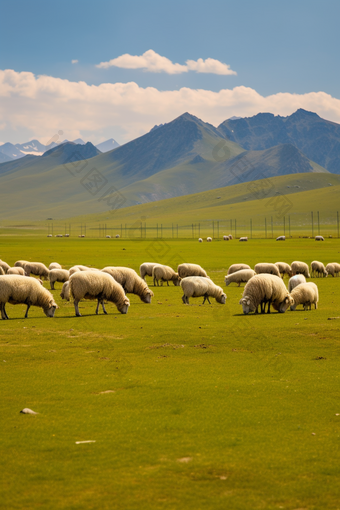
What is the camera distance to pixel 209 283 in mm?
23766

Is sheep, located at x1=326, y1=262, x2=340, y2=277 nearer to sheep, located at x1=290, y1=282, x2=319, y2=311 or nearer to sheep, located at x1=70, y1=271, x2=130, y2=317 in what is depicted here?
sheep, located at x1=290, y1=282, x2=319, y2=311

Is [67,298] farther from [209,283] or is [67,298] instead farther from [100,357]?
[100,357]

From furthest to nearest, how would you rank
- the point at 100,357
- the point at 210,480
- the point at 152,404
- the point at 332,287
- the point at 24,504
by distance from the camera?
→ 1. the point at 332,287
2. the point at 100,357
3. the point at 152,404
4. the point at 210,480
5. the point at 24,504

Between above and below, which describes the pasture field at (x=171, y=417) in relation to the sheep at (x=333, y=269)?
below

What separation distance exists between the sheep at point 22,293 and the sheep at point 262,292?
24.4 feet

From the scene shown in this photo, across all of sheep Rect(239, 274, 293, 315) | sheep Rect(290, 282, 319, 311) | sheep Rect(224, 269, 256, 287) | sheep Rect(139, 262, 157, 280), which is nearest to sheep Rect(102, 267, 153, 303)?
sheep Rect(239, 274, 293, 315)

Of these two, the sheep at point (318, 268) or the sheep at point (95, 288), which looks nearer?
the sheep at point (95, 288)

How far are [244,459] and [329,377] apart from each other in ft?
15.4

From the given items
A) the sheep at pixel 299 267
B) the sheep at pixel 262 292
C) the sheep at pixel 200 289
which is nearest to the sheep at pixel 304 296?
the sheep at pixel 262 292

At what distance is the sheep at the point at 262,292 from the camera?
19.3m

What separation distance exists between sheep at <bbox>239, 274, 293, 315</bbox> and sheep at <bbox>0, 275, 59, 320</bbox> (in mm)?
7424

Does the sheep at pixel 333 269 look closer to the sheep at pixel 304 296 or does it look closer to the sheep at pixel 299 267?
the sheep at pixel 299 267

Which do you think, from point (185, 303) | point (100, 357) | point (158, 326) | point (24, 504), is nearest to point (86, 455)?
point (24, 504)

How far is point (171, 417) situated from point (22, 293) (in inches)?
419
